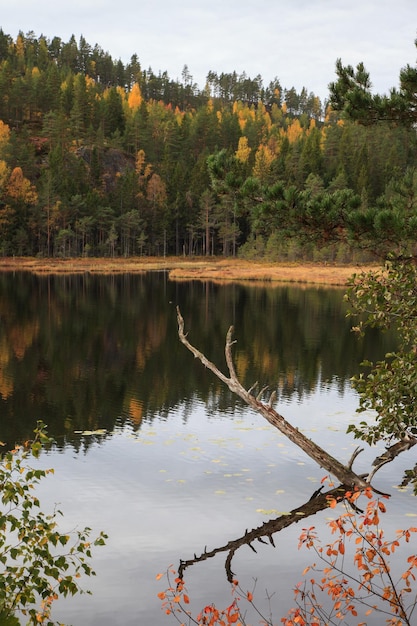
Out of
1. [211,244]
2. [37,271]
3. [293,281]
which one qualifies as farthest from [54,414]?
[211,244]

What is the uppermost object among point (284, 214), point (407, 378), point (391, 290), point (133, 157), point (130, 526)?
point (133, 157)

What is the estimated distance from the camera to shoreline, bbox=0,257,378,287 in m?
101

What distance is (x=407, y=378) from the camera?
14.9 meters

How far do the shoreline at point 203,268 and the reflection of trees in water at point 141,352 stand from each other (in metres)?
25.2

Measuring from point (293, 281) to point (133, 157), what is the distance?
353ft

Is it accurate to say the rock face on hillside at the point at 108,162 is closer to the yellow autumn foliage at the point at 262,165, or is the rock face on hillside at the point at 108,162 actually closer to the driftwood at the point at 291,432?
the yellow autumn foliage at the point at 262,165

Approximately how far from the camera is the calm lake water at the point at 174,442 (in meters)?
14.0

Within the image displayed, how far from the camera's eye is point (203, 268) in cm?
12438


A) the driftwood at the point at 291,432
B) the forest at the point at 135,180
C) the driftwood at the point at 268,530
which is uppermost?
the forest at the point at 135,180

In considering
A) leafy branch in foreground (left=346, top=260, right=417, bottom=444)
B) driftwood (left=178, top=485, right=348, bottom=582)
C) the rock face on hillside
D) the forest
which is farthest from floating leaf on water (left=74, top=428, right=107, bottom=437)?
the rock face on hillside

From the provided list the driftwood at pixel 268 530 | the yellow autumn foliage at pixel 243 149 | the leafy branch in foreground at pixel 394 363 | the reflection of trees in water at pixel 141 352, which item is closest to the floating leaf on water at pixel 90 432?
the reflection of trees in water at pixel 141 352

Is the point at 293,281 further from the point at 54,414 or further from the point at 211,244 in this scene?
the point at 54,414

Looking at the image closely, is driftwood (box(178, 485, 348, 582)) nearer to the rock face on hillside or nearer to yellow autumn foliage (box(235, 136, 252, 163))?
the rock face on hillside

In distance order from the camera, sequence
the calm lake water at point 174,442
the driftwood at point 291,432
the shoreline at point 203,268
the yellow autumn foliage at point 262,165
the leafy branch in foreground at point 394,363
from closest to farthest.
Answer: the calm lake water at point 174,442 → the leafy branch in foreground at point 394,363 → the driftwood at point 291,432 → the shoreline at point 203,268 → the yellow autumn foliage at point 262,165
